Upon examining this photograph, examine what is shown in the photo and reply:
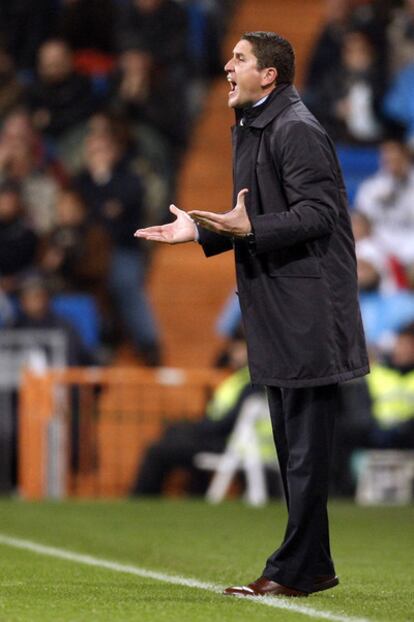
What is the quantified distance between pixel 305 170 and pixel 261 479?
877 cm

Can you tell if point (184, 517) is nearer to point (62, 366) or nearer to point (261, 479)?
point (261, 479)

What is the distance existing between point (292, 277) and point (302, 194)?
0.31 meters

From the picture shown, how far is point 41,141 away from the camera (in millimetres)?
18688

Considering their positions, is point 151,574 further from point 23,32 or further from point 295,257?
point 23,32

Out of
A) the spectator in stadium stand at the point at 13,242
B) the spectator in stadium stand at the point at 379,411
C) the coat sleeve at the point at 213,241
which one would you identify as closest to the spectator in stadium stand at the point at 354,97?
the spectator in stadium stand at the point at 13,242

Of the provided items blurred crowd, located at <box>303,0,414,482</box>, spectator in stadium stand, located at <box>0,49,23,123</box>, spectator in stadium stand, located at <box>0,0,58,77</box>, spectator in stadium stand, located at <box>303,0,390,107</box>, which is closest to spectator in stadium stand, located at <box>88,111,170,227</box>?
spectator in stadium stand, located at <box>0,49,23,123</box>

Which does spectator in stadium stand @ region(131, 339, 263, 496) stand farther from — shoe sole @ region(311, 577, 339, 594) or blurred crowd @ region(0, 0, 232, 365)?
shoe sole @ region(311, 577, 339, 594)

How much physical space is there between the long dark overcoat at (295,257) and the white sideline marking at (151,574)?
777 millimetres

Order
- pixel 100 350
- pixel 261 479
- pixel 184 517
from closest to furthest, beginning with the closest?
1. pixel 184 517
2. pixel 261 479
3. pixel 100 350

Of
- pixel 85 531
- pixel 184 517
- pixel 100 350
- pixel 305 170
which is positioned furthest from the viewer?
pixel 100 350

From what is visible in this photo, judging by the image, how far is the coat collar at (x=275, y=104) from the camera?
6496 millimetres

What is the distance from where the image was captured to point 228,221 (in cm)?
629

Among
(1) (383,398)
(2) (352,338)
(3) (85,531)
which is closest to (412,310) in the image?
(1) (383,398)

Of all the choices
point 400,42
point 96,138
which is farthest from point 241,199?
point 400,42
